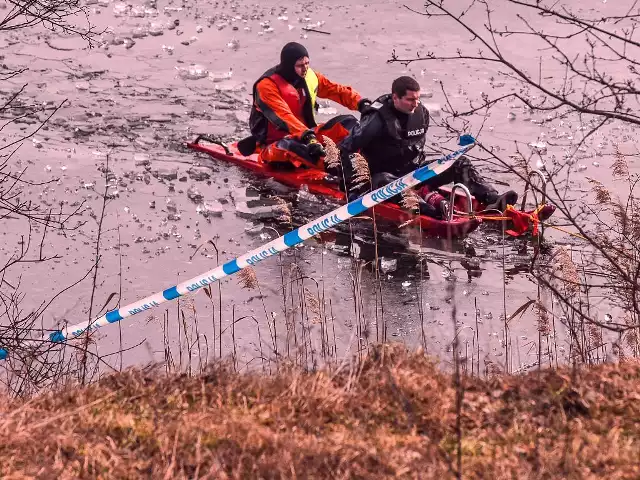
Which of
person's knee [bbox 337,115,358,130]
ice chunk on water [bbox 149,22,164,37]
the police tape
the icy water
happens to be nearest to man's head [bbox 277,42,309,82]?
person's knee [bbox 337,115,358,130]

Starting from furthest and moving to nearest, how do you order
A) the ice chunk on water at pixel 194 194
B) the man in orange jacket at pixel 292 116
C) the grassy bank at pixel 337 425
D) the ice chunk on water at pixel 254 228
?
the man in orange jacket at pixel 292 116, the ice chunk on water at pixel 194 194, the ice chunk on water at pixel 254 228, the grassy bank at pixel 337 425

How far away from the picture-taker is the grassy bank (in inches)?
152

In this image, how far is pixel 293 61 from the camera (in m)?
11.9

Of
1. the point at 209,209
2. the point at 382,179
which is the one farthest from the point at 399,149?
the point at 209,209

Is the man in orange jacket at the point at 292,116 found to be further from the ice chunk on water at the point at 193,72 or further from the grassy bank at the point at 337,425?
the grassy bank at the point at 337,425

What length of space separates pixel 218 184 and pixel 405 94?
289cm

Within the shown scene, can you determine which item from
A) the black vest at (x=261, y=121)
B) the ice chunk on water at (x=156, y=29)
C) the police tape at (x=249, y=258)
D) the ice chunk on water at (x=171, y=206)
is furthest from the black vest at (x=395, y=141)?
the ice chunk on water at (x=156, y=29)

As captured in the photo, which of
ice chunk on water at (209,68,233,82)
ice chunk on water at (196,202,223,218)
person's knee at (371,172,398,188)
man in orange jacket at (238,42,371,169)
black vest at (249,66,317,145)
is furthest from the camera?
ice chunk on water at (209,68,233,82)

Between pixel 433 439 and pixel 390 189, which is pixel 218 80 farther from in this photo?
pixel 433 439

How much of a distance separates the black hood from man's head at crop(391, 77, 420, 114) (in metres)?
1.90

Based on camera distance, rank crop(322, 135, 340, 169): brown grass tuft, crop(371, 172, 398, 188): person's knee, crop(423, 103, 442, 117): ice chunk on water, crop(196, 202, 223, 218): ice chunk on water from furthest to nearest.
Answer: crop(423, 103, 442, 117): ice chunk on water
crop(196, 202, 223, 218): ice chunk on water
crop(371, 172, 398, 188): person's knee
crop(322, 135, 340, 169): brown grass tuft

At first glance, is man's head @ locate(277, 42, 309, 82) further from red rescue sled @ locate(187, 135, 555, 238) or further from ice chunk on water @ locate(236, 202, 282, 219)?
ice chunk on water @ locate(236, 202, 282, 219)

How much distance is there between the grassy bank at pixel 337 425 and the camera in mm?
3871

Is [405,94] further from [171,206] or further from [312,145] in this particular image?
[171,206]
